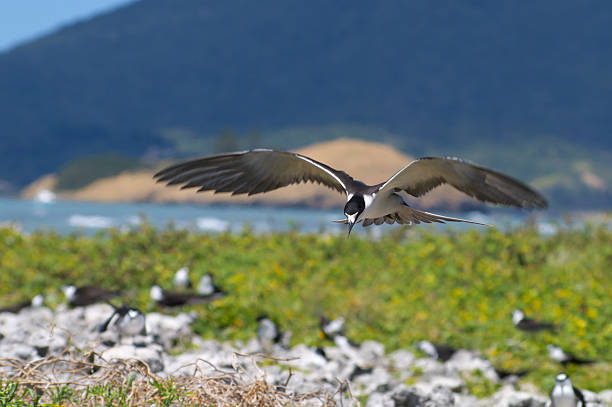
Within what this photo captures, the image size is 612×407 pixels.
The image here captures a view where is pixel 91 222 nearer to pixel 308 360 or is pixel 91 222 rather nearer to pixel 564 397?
pixel 308 360

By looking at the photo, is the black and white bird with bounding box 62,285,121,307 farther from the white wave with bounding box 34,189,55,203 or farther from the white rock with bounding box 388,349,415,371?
the white wave with bounding box 34,189,55,203

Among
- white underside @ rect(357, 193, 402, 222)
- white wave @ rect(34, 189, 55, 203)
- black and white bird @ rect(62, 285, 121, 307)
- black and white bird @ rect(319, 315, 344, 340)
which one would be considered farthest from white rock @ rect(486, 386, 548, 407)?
white wave @ rect(34, 189, 55, 203)

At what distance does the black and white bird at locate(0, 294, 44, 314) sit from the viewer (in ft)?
26.8

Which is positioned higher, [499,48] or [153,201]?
[499,48]

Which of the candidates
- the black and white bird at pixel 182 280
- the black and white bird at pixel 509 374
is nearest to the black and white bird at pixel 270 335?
the black and white bird at pixel 182 280

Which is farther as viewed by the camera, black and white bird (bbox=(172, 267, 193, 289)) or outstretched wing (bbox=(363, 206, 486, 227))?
black and white bird (bbox=(172, 267, 193, 289))

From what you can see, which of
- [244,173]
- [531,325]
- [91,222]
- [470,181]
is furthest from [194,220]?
[91,222]

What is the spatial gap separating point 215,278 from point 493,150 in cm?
12884

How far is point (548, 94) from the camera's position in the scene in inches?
6703

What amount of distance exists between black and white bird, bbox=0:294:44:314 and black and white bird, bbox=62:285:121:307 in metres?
0.42

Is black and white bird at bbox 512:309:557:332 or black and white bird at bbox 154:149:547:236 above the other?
black and white bird at bbox 154:149:547:236

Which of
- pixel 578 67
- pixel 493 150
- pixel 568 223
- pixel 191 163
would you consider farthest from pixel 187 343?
pixel 578 67

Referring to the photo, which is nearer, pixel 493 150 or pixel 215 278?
pixel 215 278

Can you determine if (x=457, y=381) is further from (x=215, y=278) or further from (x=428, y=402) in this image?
(x=215, y=278)
